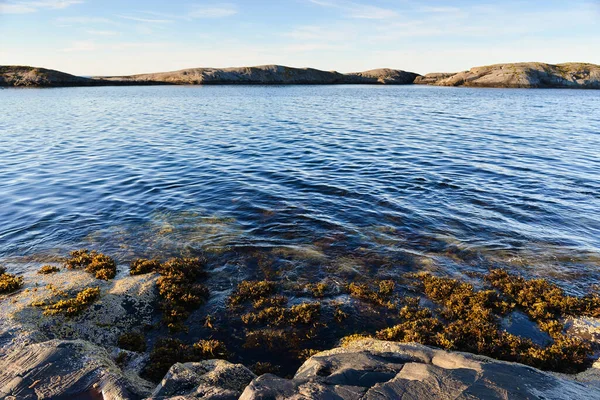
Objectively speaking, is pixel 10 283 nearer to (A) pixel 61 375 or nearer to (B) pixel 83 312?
(B) pixel 83 312

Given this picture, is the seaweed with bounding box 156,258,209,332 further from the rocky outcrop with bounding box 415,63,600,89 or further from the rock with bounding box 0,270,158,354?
the rocky outcrop with bounding box 415,63,600,89

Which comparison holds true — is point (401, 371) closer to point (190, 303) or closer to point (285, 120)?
point (190, 303)

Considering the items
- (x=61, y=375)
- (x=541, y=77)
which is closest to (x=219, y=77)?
(x=541, y=77)

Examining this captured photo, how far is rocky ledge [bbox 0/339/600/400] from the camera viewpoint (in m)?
6.15

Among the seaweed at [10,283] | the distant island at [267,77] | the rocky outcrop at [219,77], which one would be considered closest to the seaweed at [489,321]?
the seaweed at [10,283]

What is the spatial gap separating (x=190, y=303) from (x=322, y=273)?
476 cm

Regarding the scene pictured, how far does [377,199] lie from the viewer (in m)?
20.4

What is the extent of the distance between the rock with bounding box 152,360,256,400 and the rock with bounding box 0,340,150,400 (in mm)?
559

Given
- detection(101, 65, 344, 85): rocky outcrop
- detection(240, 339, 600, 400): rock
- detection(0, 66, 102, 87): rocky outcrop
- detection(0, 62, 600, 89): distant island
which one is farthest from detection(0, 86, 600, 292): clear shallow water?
detection(101, 65, 344, 85): rocky outcrop

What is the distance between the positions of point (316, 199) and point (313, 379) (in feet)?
47.0

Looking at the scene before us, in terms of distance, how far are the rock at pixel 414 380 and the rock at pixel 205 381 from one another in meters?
0.84

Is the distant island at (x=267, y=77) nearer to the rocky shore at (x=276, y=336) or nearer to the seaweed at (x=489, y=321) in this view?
the rocky shore at (x=276, y=336)

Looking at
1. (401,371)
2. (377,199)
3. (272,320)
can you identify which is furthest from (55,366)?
(377,199)

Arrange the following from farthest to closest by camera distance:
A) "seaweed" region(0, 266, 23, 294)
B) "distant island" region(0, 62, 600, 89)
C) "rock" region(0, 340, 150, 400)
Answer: "distant island" region(0, 62, 600, 89), "seaweed" region(0, 266, 23, 294), "rock" region(0, 340, 150, 400)
